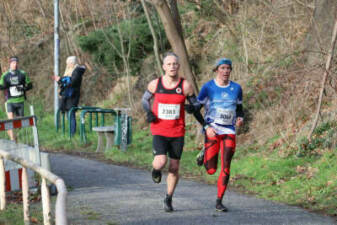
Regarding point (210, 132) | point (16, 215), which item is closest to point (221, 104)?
point (210, 132)

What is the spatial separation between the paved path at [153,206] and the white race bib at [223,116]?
1.21m

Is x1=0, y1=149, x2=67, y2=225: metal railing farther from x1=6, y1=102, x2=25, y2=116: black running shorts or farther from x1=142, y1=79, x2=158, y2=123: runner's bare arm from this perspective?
x1=6, y1=102, x2=25, y2=116: black running shorts

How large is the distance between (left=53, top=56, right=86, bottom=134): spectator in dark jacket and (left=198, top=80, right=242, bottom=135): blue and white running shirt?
9.02 meters

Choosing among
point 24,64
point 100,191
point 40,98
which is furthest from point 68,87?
point 24,64

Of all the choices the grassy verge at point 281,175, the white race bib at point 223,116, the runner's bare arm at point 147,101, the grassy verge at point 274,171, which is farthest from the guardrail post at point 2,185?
the grassy verge at point 281,175

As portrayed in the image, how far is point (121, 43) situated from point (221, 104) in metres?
12.8

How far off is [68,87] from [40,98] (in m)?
11.6

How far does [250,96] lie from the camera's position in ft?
48.2

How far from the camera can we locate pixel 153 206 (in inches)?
315

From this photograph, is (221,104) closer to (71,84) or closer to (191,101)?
(191,101)

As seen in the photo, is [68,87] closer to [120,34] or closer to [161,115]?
[120,34]

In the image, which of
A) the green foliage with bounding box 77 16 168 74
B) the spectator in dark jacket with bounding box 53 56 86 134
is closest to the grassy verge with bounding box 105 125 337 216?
the spectator in dark jacket with bounding box 53 56 86 134

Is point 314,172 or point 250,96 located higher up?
point 250,96

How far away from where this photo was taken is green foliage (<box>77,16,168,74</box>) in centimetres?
2091
